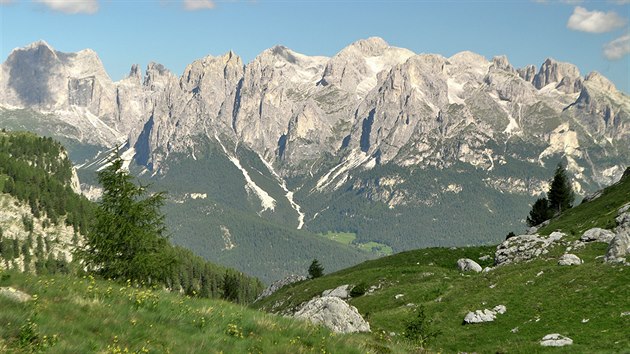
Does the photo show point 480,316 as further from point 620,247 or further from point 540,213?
point 540,213

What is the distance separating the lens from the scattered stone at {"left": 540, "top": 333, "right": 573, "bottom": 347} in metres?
29.7

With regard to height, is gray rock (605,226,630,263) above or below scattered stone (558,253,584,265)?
above

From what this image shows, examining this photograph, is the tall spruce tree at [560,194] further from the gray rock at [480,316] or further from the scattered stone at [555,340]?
the scattered stone at [555,340]

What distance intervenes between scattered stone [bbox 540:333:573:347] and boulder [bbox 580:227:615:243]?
28495mm

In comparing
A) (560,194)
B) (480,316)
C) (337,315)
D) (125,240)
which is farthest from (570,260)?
(560,194)

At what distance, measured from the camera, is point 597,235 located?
5619 centimetres

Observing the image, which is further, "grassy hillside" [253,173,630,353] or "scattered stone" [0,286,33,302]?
"grassy hillside" [253,173,630,353]

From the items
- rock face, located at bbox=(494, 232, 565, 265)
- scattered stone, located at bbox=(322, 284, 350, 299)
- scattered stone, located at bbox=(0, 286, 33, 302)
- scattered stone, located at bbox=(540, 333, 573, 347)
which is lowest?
scattered stone, located at bbox=(322, 284, 350, 299)

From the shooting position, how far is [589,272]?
3988 cm

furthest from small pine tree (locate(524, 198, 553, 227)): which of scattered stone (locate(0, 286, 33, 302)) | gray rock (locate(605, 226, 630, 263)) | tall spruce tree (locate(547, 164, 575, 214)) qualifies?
scattered stone (locate(0, 286, 33, 302))

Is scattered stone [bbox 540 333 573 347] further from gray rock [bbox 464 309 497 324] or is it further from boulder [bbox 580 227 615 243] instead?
boulder [bbox 580 227 615 243]

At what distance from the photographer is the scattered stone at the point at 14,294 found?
573 inches

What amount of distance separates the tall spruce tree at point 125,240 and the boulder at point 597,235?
140ft

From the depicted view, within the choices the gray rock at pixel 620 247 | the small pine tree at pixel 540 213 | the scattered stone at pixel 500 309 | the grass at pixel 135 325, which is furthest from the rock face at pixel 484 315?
the small pine tree at pixel 540 213
